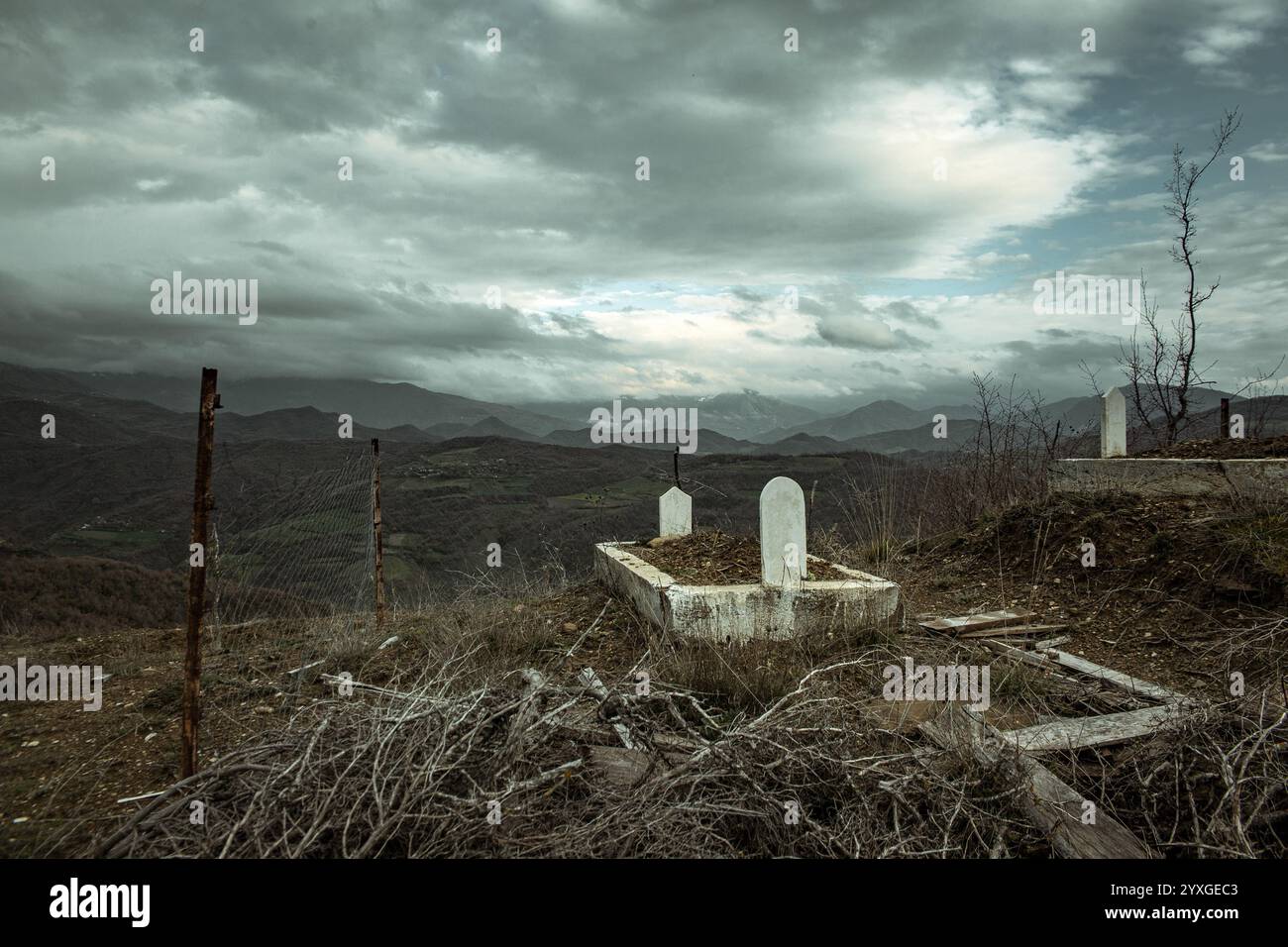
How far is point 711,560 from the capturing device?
684cm

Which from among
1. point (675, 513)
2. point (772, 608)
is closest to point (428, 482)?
point (675, 513)

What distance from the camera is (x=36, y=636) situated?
930 centimetres

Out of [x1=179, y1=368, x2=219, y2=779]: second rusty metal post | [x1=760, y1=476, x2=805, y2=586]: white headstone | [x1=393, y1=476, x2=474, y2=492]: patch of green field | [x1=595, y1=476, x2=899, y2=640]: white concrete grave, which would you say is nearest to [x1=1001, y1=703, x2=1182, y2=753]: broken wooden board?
[x1=595, y1=476, x2=899, y2=640]: white concrete grave

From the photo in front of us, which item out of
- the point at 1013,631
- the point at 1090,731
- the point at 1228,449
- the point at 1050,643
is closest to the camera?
the point at 1090,731

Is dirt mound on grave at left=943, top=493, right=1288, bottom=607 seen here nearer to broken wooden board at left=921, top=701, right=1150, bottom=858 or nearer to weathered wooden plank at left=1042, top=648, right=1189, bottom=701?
weathered wooden plank at left=1042, top=648, right=1189, bottom=701

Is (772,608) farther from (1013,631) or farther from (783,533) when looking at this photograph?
(1013,631)

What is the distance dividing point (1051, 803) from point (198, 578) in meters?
4.05

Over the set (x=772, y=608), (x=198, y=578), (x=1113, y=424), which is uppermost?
(x=1113, y=424)

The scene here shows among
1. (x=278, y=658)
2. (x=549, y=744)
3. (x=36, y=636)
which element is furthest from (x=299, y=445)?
(x=549, y=744)

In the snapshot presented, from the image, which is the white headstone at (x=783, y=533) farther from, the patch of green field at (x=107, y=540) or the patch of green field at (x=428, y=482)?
the patch of green field at (x=428, y=482)

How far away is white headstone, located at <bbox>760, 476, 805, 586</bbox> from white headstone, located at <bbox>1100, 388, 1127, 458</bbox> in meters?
5.82

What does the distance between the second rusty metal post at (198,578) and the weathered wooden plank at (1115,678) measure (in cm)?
522

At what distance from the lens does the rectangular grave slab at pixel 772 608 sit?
5.38 m

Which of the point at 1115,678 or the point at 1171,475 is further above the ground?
the point at 1171,475
